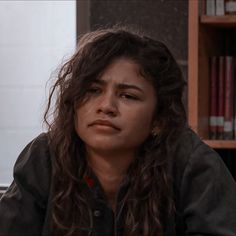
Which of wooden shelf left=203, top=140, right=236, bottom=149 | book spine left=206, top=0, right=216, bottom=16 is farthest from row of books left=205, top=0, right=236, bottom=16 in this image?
wooden shelf left=203, top=140, right=236, bottom=149

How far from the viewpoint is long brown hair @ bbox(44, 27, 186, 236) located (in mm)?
1177

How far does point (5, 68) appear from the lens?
2.09 metres

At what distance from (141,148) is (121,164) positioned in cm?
5

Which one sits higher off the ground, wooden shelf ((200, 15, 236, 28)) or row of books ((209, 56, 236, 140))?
wooden shelf ((200, 15, 236, 28))

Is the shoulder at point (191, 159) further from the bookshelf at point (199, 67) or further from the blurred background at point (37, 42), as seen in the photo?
the blurred background at point (37, 42)

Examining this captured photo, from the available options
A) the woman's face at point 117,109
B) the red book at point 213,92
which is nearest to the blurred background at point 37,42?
the red book at point 213,92

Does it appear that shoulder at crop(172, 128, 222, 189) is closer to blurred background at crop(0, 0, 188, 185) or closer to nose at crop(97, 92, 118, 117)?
nose at crop(97, 92, 118, 117)

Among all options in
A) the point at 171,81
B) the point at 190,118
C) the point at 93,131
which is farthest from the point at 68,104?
the point at 190,118

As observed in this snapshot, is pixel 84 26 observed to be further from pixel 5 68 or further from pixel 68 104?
pixel 68 104

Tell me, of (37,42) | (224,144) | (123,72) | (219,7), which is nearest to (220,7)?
(219,7)

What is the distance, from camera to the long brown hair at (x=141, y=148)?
46.3 inches

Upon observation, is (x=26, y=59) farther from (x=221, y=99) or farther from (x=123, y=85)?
(x=123, y=85)

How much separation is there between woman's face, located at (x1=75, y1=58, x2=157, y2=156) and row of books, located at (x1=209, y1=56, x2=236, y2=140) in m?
0.69

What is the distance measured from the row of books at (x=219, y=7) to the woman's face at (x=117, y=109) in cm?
70
